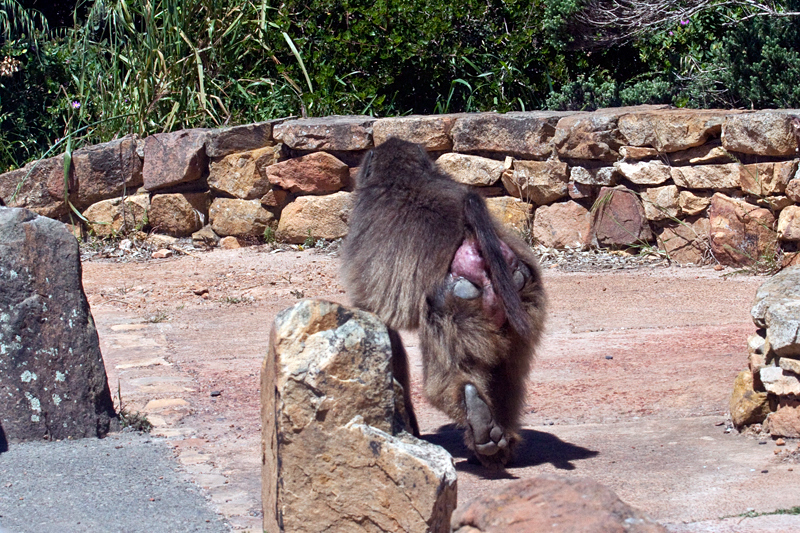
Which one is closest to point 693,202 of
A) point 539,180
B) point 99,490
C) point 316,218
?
point 539,180

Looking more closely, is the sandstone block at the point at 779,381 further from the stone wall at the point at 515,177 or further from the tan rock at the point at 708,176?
the tan rock at the point at 708,176

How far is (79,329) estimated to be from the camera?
4.11 metres

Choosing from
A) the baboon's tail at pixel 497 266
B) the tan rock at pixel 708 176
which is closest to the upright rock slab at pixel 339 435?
the baboon's tail at pixel 497 266

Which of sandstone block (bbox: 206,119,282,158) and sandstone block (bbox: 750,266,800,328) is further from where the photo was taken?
sandstone block (bbox: 206,119,282,158)

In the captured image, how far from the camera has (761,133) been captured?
7320 mm

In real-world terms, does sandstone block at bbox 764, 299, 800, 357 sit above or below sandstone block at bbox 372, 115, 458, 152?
above

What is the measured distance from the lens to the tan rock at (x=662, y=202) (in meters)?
8.08

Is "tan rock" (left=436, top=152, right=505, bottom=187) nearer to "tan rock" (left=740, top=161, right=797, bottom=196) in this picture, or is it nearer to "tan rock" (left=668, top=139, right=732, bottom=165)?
"tan rock" (left=668, top=139, right=732, bottom=165)

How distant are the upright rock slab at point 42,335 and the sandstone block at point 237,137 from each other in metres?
5.36

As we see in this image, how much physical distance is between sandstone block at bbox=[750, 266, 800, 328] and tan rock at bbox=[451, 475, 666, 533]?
2188 mm

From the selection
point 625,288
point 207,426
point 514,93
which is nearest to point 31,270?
point 207,426

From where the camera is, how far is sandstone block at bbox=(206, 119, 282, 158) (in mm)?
9375

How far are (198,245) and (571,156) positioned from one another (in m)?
4.03

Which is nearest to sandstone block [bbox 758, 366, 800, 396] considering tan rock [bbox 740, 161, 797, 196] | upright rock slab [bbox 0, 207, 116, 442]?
upright rock slab [bbox 0, 207, 116, 442]
